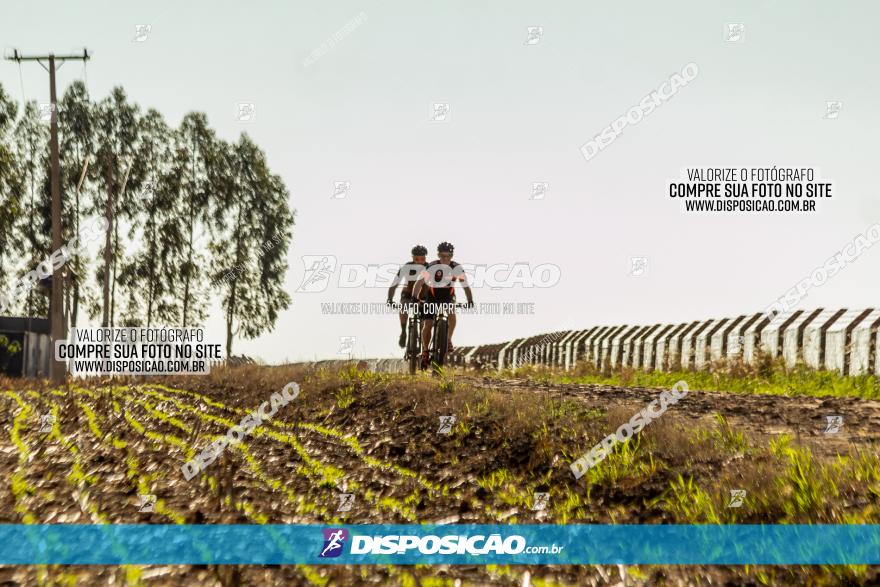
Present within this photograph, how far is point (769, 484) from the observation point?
6.06 metres

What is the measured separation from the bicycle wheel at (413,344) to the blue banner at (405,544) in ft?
25.9

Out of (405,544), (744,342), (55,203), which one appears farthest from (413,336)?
(55,203)

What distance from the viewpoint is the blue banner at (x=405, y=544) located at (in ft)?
18.5

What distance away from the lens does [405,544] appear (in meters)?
6.45

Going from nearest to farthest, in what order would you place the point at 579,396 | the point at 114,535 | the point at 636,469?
the point at 114,535, the point at 636,469, the point at 579,396

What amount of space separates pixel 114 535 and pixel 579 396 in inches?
237

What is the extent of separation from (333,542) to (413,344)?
848cm

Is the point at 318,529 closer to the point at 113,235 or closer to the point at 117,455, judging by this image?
the point at 117,455

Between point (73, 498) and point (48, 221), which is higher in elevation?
point (48, 221)

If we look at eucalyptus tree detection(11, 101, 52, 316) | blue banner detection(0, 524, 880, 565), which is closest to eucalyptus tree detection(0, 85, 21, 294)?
eucalyptus tree detection(11, 101, 52, 316)

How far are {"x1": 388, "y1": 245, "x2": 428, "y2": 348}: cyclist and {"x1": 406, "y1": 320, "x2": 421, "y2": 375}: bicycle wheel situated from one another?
0.23 metres

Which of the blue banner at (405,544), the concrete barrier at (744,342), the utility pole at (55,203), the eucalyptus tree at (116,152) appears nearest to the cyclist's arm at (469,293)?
the concrete barrier at (744,342)

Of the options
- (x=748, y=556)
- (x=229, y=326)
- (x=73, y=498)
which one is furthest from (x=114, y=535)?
(x=229, y=326)

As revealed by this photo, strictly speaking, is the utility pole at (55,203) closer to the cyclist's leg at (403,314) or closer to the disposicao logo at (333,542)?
the cyclist's leg at (403,314)
